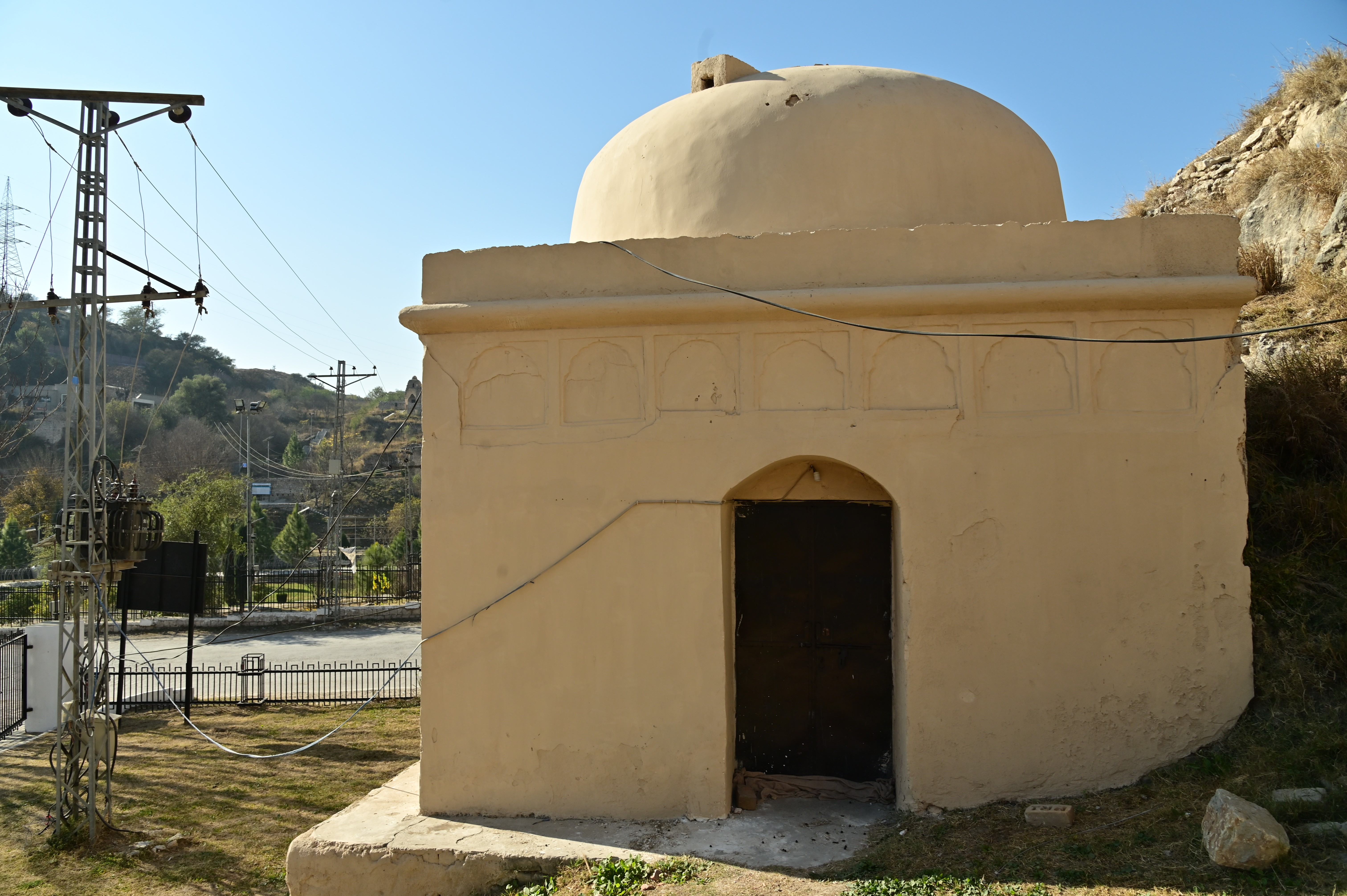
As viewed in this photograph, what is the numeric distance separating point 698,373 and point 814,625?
78.1 inches

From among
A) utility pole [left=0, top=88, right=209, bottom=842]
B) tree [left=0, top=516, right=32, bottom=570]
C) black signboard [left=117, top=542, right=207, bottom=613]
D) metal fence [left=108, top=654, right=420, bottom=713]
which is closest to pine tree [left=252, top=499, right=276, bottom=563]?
tree [left=0, top=516, right=32, bottom=570]

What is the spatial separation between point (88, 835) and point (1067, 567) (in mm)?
8263

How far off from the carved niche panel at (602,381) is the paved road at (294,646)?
1236cm

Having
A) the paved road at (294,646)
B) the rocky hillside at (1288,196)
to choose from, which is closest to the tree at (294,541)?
the paved road at (294,646)

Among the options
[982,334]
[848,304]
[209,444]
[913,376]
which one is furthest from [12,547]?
[982,334]

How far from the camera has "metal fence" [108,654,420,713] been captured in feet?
46.2

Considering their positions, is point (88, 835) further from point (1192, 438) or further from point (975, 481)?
point (1192, 438)

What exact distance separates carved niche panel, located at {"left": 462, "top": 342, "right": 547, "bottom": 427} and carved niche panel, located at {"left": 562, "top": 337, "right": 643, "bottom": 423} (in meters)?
0.18

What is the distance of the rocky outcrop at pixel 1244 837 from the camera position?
4.32 meters

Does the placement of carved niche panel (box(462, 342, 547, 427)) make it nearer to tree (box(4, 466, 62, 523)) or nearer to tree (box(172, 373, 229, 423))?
tree (box(4, 466, 62, 523))

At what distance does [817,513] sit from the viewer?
6500mm

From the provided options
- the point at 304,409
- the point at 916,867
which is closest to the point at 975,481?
the point at 916,867

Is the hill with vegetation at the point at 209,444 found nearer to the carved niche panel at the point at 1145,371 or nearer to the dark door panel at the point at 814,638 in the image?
the dark door panel at the point at 814,638

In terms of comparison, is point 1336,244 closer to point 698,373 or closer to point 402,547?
point 698,373
